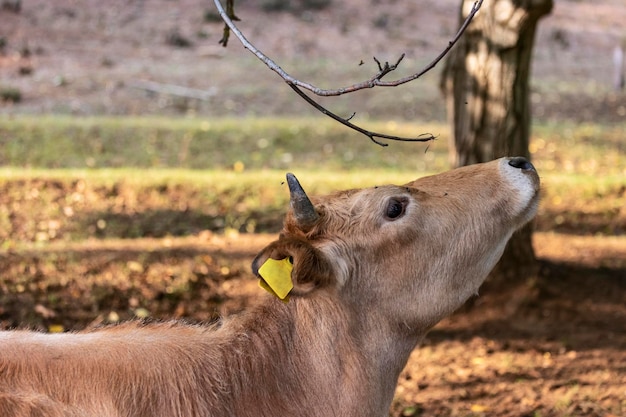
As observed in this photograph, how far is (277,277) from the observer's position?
3.27 metres

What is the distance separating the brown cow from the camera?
11.0ft

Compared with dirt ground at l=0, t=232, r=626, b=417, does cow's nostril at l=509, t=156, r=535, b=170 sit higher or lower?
higher

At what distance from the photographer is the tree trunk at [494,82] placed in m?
6.52

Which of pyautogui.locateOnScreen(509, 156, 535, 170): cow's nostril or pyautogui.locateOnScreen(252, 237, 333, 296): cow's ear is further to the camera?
pyautogui.locateOnScreen(509, 156, 535, 170): cow's nostril

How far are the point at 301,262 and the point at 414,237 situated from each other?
0.62 metres

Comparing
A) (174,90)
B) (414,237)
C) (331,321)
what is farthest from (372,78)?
(174,90)

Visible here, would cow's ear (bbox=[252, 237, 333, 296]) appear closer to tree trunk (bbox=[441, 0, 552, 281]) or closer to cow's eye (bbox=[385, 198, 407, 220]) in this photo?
cow's eye (bbox=[385, 198, 407, 220])

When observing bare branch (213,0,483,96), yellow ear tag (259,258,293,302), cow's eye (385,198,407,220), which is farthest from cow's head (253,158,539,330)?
bare branch (213,0,483,96)

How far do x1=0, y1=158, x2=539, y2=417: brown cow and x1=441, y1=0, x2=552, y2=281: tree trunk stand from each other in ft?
9.70

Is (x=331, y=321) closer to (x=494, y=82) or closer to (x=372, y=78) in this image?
(x=372, y=78)

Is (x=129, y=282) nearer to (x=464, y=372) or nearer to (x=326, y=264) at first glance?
(x=464, y=372)

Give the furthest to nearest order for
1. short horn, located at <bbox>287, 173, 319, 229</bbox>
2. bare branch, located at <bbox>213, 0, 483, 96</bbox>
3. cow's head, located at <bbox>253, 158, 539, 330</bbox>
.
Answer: cow's head, located at <bbox>253, 158, 539, 330</bbox>, short horn, located at <bbox>287, 173, 319, 229</bbox>, bare branch, located at <bbox>213, 0, 483, 96</bbox>

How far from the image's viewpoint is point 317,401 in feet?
11.7

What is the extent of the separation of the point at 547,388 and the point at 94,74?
47.1 ft
